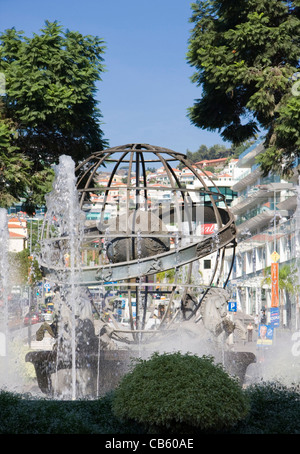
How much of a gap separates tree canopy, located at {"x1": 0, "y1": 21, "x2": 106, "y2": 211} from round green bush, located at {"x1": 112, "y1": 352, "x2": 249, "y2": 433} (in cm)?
1333

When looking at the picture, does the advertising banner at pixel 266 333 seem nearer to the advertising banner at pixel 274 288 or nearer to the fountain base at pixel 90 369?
the fountain base at pixel 90 369

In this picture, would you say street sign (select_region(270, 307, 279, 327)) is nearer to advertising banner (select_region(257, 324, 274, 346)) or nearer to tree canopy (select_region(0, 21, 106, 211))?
advertising banner (select_region(257, 324, 274, 346))

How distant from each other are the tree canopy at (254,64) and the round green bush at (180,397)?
43.6 feet

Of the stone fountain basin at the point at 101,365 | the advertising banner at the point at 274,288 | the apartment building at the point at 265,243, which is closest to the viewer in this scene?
the stone fountain basin at the point at 101,365

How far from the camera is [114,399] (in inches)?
305

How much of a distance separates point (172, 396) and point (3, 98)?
15.7m

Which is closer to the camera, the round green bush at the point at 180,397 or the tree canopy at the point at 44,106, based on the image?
the round green bush at the point at 180,397

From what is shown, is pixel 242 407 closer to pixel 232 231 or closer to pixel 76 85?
pixel 232 231

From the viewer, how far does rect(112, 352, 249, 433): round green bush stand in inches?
276

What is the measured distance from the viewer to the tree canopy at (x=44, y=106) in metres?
20.6

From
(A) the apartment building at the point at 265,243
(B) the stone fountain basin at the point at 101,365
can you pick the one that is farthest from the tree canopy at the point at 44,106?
(A) the apartment building at the point at 265,243

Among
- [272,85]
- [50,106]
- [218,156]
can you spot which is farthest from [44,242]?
[218,156]

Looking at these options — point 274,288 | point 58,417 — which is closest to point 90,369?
point 58,417
